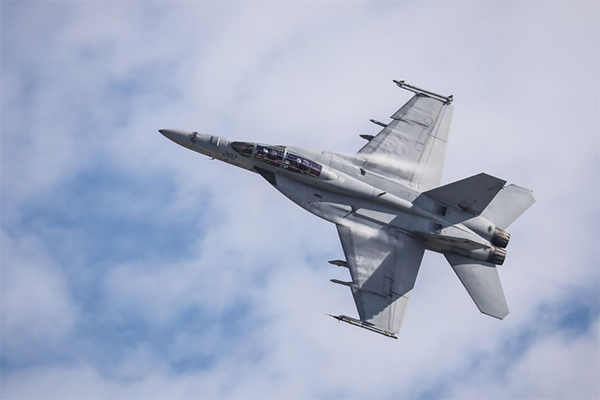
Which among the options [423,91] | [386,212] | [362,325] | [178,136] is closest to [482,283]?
[386,212]

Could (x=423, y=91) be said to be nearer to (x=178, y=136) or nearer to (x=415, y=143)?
(x=415, y=143)

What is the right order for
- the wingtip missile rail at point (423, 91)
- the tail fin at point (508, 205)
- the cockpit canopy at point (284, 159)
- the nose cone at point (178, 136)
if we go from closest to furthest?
the cockpit canopy at point (284, 159) → the nose cone at point (178, 136) → the tail fin at point (508, 205) → the wingtip missile rail at point (423, 91)

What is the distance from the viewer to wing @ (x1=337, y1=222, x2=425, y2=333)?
3669 centimetres

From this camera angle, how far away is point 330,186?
38000mm

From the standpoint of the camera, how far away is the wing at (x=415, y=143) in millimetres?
39344

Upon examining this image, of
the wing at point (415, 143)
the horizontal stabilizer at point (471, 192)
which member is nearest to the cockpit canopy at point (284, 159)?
the wing at point (415, 143)

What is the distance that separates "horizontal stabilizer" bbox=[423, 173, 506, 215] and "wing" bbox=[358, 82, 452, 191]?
1.22 m

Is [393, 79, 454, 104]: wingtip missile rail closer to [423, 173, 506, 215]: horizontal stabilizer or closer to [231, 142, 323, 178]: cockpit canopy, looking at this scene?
[423, 173, 506, 215]: horizontal stabilizer

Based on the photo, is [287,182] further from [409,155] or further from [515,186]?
[515,186]

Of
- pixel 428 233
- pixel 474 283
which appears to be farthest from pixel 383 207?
pixel 474 283

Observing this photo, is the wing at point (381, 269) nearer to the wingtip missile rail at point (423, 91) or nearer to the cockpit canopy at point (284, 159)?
the cockpit canopy at point (284, 159)

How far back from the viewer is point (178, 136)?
38.1 m

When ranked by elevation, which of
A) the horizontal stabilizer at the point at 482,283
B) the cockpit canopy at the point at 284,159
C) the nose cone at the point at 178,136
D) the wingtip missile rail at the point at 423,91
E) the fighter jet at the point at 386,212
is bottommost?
the horizontal stabilizer at the point at 482,283

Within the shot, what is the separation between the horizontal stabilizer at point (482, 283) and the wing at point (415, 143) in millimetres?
3823
